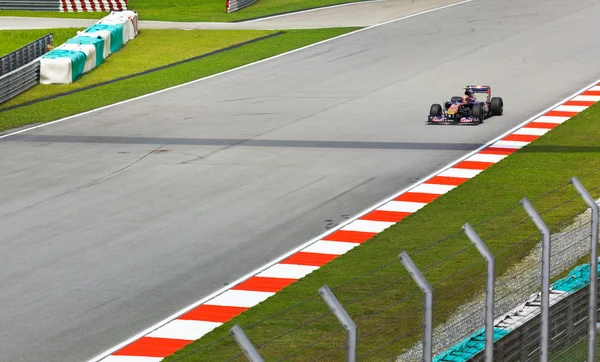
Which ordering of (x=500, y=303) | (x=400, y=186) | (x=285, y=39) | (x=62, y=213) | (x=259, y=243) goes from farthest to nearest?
(x=285, y=39) → (x=400, y=186) → (x=62, y=213) → (x=259, y=243) → (x=500, y=303)

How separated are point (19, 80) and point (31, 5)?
24.0 meters

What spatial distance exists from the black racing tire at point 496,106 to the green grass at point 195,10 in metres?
23.9

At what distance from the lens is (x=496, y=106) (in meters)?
27.6

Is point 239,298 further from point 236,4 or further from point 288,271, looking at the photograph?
point 236,4

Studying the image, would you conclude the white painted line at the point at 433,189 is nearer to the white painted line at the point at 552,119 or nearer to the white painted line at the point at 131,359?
the white painted line at the point at 552,119

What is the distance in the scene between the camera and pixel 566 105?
29.2 m

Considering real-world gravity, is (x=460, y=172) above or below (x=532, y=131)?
above

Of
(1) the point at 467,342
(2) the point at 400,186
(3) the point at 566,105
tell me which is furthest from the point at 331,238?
(3) the point at 566,105

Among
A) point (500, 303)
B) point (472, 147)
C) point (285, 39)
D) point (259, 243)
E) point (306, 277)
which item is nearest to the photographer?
point (500, 303)

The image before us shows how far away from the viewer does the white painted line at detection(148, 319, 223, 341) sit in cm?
1294

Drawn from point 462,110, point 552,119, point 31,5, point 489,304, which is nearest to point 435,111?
point 462,110

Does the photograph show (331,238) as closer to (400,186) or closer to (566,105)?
(400,186)

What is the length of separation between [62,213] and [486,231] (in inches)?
268

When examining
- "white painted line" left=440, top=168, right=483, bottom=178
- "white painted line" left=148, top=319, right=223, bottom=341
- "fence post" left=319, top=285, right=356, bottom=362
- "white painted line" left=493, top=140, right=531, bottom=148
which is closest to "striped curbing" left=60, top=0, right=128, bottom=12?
"white painted line" left=493, top=140, right=531, bottom=148
